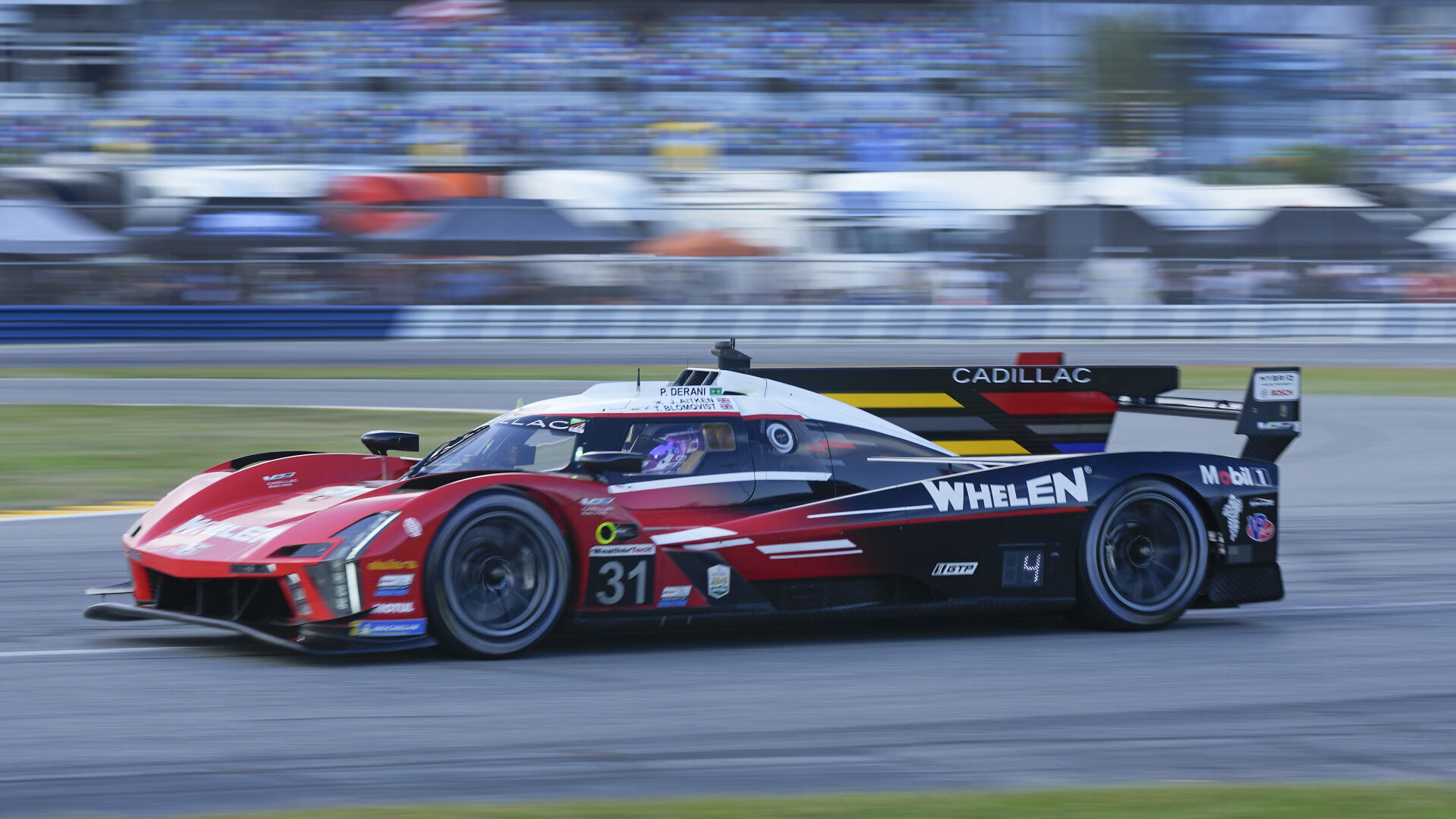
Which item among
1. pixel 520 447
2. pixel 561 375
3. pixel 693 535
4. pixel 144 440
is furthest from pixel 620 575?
pixel 561 375

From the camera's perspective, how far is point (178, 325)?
24.8 m

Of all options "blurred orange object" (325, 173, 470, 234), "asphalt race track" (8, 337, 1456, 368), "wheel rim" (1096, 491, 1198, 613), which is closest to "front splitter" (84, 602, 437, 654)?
"wheel rim" (1096, 491, 1198, 613)

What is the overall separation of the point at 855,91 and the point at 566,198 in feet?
26.3

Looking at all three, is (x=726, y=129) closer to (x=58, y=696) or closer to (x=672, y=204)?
(x=672, y=204)

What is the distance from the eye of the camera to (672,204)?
94.0 feet

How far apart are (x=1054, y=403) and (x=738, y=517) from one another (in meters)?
2.06

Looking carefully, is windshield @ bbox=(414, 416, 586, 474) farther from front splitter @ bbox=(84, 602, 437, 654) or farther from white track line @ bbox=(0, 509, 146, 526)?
white track line @ bbox=(0, 509, 146, 526)

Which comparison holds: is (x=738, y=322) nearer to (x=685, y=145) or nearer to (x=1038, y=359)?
(x=685, y=145)

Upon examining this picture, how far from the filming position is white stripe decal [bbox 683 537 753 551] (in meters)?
5.99

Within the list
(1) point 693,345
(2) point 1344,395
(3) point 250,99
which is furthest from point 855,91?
(2) point 1344,395

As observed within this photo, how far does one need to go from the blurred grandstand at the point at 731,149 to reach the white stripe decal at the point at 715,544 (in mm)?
20234

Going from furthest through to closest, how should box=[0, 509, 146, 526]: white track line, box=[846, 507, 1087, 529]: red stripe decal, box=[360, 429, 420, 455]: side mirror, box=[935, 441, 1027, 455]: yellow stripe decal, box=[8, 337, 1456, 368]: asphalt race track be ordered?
1. box=[8, 337, 1456, 368]: asphalt race track
2. box=[0, 509, 146, 526]: white track line
3. box=[935, 441, 1027, 455]: yellow stripe decal
4. box=[360, 429, 420, 455]: side mirror
5. box=[846, 507, 1087, 529]: red stripe decal

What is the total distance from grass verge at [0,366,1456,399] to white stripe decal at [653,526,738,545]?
1310cm

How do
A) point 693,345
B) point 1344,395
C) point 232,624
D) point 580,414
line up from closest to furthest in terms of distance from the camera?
point 232,624 < point 580,414 < point 1344,395 < point 693,345
